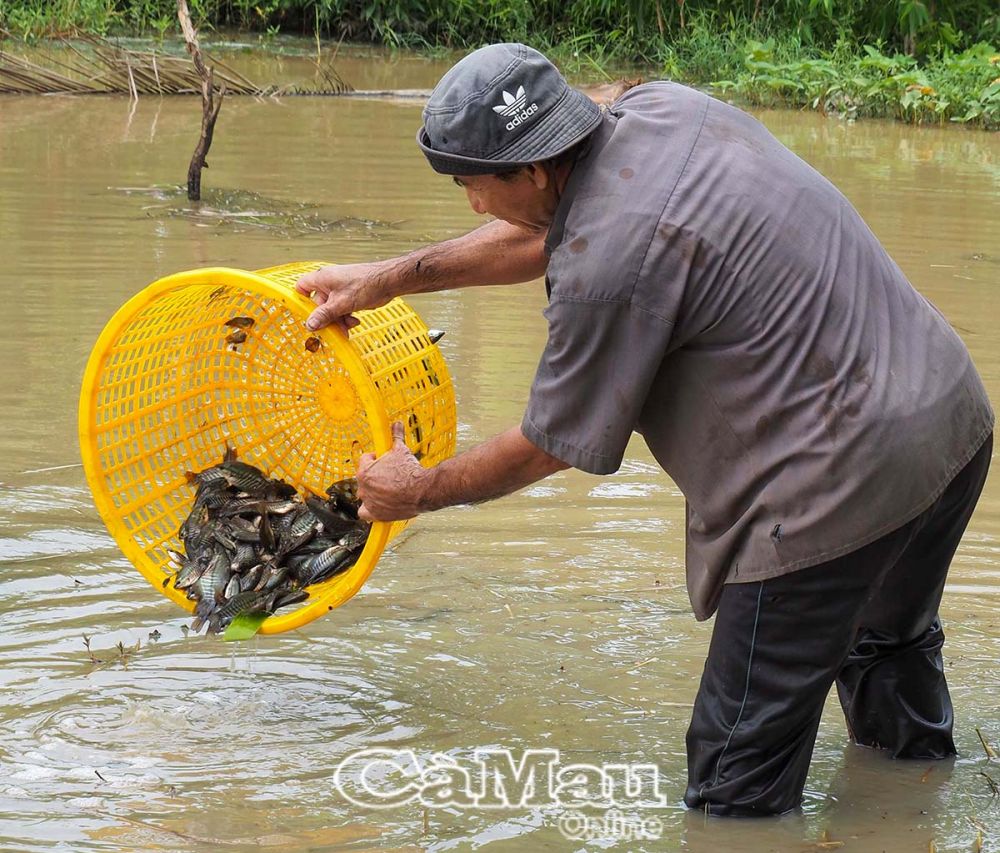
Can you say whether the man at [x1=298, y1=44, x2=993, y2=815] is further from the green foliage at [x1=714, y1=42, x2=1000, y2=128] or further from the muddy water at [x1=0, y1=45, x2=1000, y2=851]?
the green foliage at [x1=714, y1=42, x2=1000, y2=128]

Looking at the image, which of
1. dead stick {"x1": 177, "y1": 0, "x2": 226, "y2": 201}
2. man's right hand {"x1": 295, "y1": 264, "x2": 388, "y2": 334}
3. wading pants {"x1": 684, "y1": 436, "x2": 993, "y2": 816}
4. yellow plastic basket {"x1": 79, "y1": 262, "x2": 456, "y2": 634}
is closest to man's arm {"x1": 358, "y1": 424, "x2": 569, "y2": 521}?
yellow plastic basket {"x1": 79, "y1": 262, "x2": 456, "y2": 634}

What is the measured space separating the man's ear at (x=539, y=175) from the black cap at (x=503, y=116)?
0.20 feet

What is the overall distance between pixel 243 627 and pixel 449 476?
76 centimetres

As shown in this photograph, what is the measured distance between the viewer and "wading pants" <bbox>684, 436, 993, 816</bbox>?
2.84m

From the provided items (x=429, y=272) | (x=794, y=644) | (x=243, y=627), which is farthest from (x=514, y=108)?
(x=243, y=627)

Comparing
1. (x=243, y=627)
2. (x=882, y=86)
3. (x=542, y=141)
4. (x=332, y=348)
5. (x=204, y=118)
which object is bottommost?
(x=882, y=86)

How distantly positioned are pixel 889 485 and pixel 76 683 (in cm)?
211

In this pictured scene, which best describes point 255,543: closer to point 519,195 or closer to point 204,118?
point 519,195

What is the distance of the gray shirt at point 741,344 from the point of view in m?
2.65

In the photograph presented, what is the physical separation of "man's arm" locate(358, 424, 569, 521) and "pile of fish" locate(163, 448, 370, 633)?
486mm

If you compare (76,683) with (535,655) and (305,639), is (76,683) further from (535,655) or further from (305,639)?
(535,655)

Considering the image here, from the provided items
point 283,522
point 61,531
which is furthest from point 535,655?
point 61,531

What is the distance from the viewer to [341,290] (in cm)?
335

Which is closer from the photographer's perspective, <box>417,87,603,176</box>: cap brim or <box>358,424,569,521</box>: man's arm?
<box>417,87,603,176</box>: cap brim
